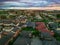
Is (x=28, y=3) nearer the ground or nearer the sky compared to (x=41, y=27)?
nearer the sky

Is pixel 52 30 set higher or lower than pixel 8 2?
lower

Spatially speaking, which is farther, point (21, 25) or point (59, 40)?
point (21, 25)

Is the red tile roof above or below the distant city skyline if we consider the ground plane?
below

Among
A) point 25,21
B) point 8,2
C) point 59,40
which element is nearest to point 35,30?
point 25,21

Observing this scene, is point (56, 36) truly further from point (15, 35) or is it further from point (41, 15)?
point (15, 35)

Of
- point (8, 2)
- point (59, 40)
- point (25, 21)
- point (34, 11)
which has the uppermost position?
point (8, 2)

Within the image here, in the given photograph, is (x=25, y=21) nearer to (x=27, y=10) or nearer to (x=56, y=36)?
(x=27, y=10)

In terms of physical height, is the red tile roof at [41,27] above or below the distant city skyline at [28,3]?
below

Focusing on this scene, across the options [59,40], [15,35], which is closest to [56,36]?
[59,40]

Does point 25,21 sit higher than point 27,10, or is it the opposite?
point 27,10
